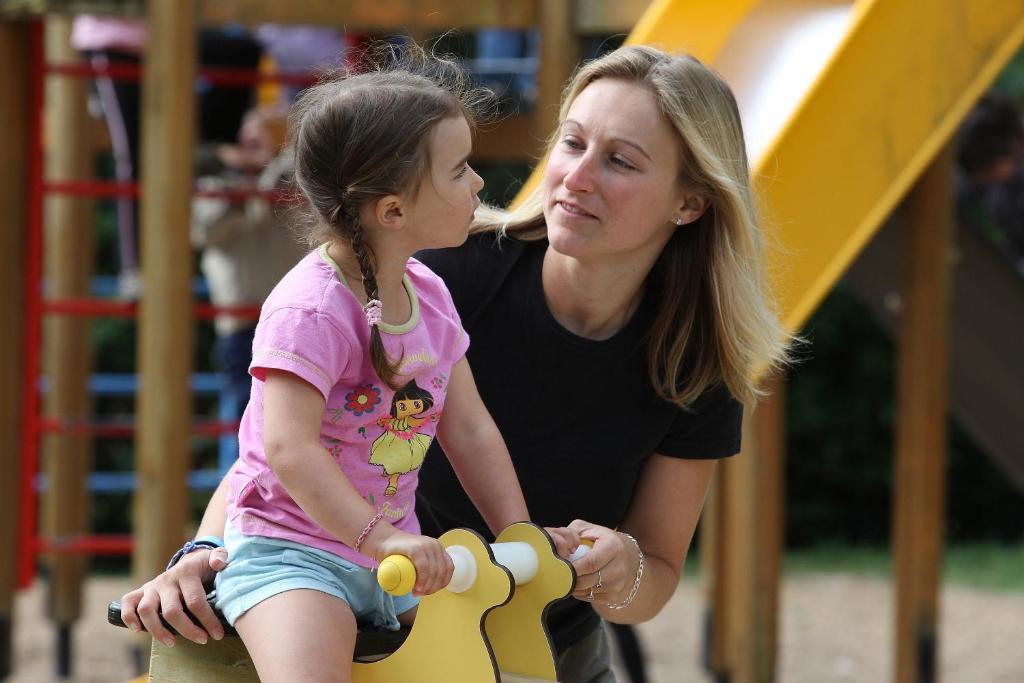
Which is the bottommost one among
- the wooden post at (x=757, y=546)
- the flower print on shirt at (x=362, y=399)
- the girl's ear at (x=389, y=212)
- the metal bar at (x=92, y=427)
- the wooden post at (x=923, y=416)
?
the metal bar at (x=92, y=427)

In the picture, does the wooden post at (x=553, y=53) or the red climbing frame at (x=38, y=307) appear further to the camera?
the red climbing frame at (x=38, y=307)

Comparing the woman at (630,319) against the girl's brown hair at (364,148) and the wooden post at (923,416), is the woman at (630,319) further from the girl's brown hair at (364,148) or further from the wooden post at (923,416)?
the wooden post at (923,416)

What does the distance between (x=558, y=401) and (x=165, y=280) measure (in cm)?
204

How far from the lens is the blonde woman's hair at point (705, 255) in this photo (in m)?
2.16

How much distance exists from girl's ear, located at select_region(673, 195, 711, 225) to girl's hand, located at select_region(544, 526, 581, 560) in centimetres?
60

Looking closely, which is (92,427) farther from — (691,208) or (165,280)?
(691,208)

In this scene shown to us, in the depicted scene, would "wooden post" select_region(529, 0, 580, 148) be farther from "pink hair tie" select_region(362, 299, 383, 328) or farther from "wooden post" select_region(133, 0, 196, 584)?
"pink hair tie" select_region(362, 299, 383, 328)

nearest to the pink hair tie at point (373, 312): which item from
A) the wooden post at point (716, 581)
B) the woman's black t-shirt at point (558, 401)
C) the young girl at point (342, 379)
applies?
the young girl at point (342, 379)

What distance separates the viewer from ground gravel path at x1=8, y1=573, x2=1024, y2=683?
5.74m

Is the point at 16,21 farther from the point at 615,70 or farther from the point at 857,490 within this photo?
the point at 857,490

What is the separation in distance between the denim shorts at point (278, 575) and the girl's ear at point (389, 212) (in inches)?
16.4

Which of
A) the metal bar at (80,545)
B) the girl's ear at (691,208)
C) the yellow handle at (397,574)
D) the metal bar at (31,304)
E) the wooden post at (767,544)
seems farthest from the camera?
the metal bar at (80,545)

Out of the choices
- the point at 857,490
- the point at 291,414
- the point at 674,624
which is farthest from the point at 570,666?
the point at 857,490

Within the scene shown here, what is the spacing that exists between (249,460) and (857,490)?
7535 mm
